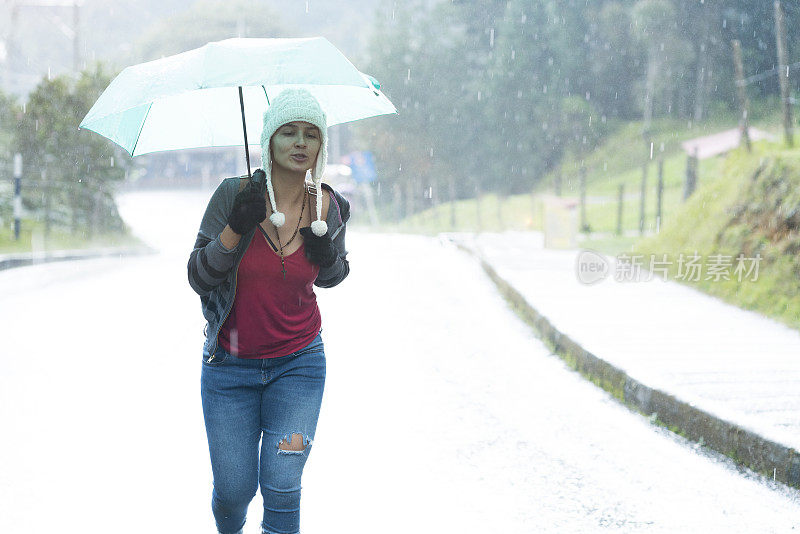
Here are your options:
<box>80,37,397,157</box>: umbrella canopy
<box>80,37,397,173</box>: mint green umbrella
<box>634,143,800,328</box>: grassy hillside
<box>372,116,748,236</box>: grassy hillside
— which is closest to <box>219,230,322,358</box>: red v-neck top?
<box>80,37,397,173</box>: mint green umbrella

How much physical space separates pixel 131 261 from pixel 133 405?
1323cm

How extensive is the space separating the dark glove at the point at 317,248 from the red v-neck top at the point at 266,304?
31mm

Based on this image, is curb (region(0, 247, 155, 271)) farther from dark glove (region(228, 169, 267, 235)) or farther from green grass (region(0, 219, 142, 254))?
dark glove (region(228, 169, 267, 235))

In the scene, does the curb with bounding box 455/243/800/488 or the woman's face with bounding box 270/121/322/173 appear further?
the curb with bounding box 455/243/800/488

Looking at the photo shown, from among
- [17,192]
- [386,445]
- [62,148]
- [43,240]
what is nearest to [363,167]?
[62,148]

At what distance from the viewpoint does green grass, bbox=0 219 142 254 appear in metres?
19.7

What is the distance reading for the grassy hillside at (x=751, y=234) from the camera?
10.4 meters

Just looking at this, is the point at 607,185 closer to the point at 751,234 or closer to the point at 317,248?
the point at 751,234

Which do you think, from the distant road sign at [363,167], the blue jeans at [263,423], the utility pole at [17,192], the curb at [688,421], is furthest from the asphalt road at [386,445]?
the distant road sign at [363,167]

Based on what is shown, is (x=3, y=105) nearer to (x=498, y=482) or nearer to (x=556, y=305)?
(x=556, y=305)

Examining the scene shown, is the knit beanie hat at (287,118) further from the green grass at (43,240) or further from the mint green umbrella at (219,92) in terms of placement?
the green grass at (43,240)

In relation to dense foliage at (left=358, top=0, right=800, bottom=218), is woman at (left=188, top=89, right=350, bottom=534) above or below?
below

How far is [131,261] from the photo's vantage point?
63.2 ft

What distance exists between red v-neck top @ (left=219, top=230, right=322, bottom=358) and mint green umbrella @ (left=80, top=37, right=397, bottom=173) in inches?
18.4
